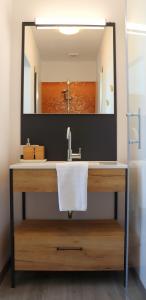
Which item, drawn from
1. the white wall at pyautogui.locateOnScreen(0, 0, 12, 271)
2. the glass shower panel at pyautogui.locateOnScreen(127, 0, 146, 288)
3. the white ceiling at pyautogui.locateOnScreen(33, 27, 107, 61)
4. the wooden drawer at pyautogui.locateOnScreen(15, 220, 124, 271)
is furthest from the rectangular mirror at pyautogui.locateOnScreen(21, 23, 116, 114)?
the wooden drawer at pyautogui.locateOnScreen(15, 220, 124, 271)

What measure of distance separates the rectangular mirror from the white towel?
2.50ft

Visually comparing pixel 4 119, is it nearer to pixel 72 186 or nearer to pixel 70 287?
pixel 72 186

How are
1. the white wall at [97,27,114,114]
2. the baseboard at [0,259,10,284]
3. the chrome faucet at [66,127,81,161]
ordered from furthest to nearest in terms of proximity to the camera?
1. the white wall at [97,27,114,114]
2. the chrome faucet at [66,127,81,161]
3. the baseboard at [0,259,10,284]

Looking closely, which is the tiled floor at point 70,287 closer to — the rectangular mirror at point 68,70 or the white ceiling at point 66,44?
the rectangular mirror at point 68,70

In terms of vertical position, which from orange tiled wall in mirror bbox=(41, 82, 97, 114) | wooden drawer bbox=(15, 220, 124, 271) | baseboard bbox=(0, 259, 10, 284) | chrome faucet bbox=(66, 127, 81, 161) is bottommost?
baseboard bbox=(0, 259, 10, 284)

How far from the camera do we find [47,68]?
109 inches

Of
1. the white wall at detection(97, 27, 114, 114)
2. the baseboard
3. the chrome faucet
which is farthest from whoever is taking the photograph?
the white wall at detection(97, 27, 114, 114)

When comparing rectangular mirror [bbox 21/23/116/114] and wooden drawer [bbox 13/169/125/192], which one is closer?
wooden drawer [bbox 13/169/125/192]

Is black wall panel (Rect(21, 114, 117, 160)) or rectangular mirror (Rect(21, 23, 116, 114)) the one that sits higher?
rectangular mirror (Rect(21, 23, 116, 114))

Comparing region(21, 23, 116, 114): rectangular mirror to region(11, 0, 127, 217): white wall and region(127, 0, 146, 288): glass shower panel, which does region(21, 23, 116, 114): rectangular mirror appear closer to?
region(11, 0, 127, 217): white wall

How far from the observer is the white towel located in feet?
7.02

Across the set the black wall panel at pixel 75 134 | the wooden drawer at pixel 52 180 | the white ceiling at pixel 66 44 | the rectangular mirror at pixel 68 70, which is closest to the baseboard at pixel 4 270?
the wooden drawer at pixel 52 180

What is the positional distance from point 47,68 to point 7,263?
1663mm

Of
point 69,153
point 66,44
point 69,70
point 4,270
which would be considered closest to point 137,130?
point 69,153
